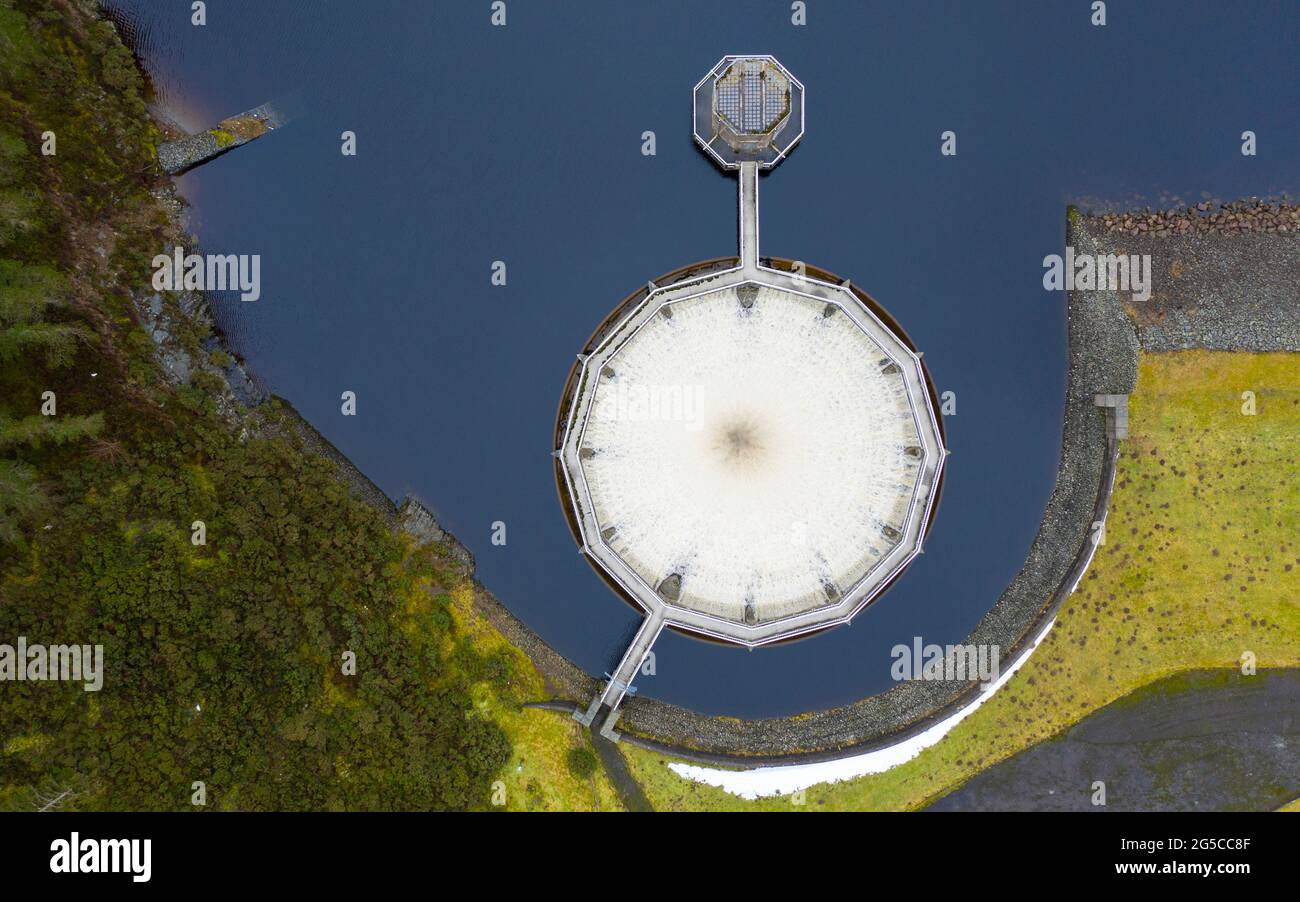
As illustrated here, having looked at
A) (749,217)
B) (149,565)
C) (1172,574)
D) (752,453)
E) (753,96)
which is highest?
(753,96)

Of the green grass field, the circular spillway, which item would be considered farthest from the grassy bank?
the circular spillway

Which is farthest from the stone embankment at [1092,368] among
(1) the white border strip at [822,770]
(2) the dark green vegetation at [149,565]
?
(2) the dark green vegetation at [149,565]

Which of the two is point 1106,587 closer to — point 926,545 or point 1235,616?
point 1235,616

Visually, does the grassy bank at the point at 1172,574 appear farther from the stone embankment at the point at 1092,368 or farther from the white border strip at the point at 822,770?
the stone embankment at the point at 1092,368

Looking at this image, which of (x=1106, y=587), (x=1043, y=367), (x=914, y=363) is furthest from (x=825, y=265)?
(x=1106, y=587)

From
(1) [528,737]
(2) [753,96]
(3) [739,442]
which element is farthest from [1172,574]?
(1) [528,737]

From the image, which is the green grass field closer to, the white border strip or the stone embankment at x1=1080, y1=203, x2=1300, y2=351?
the white border strip

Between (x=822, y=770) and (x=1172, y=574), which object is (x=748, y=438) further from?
(x=1172, y=574)
